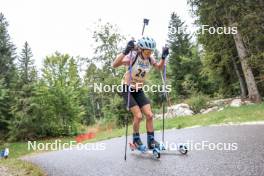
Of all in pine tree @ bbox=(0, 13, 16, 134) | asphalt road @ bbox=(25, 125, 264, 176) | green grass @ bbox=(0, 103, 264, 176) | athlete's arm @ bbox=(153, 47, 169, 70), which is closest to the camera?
asphalt road @ bbox=(25, 125, 264, 176)

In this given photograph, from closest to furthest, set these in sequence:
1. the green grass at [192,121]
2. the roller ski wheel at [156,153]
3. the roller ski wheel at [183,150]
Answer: the roller ski wheel at [156,153]
the roller ski wheel at [183,150]
the green grass at [192,121]

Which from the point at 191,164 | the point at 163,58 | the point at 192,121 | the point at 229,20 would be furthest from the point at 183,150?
the point at 229,20

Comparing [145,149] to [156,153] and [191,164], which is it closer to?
[156,153]

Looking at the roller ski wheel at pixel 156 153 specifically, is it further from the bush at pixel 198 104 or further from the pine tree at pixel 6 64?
the pine tree at pixel 6 64

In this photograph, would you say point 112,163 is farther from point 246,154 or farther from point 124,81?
point 246,154

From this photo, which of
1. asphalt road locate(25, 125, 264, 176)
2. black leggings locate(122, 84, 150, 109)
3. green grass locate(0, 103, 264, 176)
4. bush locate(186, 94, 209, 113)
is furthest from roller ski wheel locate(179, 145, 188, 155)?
bush locate(186, 94, 209, 113)

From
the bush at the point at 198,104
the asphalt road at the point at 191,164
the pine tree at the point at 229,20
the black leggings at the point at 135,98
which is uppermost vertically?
the pine tree at the point at 229,20

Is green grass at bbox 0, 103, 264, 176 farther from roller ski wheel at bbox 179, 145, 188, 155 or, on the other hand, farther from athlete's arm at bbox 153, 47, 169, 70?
athlete's arm at bbox 153, 47, 169, 70

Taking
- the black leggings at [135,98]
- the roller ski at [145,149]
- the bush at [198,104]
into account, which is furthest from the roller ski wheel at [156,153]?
the bush at [198,104]

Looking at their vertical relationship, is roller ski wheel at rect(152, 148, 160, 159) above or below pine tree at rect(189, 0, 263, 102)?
below

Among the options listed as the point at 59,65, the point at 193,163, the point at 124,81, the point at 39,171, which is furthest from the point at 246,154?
the point at 59,65

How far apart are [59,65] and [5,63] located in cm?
1169

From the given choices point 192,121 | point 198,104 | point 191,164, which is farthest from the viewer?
point 198,104

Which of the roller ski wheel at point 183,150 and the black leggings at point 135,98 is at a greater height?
the black leggings at point 135,98
